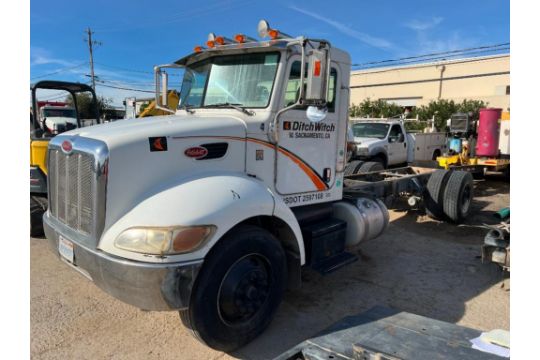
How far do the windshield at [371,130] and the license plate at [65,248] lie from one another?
11.4 meters

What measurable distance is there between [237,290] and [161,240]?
806 millimetres

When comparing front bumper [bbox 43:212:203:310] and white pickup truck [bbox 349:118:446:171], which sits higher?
white pickup truck [bbox 349:118:446:171]

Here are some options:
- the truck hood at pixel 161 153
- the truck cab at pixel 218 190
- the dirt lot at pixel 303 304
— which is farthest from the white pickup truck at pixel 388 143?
the truck hood at pixel 161 153

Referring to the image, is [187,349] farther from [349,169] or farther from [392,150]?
[392,150]

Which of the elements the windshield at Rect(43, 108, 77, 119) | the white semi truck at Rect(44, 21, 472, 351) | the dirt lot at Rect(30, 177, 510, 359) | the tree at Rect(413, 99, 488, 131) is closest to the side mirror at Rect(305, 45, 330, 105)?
the white semi truck at Rect(44, 21, 472, 351)

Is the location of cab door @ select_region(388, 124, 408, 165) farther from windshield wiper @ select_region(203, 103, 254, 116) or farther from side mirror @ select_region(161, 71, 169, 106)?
windshield wiper @ select_region(203, 103, 254, 116)

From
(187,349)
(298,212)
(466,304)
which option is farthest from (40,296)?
(466,304)

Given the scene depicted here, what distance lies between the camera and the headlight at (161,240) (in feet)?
8.75

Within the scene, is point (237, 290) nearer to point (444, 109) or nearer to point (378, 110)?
point (444, 109)

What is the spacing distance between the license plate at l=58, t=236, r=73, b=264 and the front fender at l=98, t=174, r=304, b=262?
47cm

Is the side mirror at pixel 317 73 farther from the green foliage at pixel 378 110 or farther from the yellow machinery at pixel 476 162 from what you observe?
the green foliage at pixel 378 110

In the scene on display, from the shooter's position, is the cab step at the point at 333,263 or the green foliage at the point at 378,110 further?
the green foliage at the point at 378,110

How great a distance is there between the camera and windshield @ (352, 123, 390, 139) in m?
13.3

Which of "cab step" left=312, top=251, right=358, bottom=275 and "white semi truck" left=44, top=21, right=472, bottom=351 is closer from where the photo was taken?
"white semi truck" left=44, top=21, right=472, bottom=351
